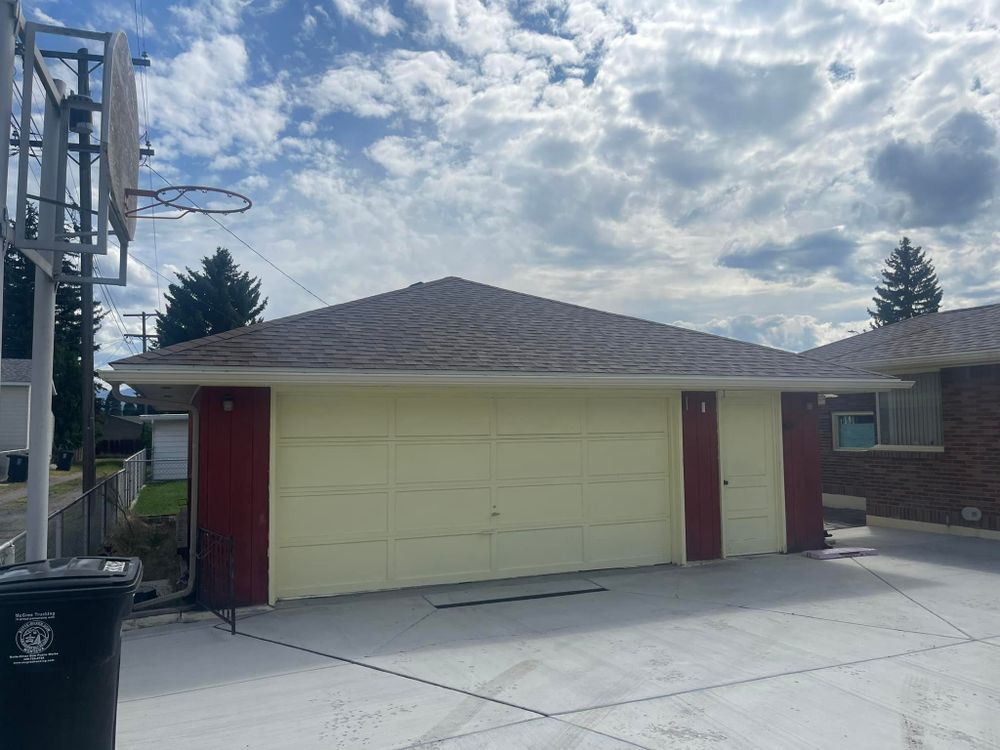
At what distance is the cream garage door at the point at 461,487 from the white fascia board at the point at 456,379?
0.52 metres

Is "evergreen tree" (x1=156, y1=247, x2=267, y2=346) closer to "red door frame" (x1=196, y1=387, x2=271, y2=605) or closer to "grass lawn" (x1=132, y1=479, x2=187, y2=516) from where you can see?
"grass lawn" (x1=132, y1=479, x2=187, y2=516)

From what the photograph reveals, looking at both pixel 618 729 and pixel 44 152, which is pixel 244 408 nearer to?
pixel 44 152

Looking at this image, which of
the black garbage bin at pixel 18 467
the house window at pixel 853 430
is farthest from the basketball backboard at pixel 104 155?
the house window at pixel 853 430

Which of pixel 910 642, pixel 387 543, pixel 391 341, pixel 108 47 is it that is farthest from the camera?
pixel 391 341

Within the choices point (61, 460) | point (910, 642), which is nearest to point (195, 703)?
point (61, 460)

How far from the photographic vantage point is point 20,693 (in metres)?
3.26

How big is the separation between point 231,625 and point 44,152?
4169 millimetres

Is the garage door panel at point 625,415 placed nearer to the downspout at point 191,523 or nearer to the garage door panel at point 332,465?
the garage door panel at point 332,465

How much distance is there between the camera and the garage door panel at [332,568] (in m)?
7.67

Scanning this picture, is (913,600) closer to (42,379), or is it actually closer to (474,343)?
(474,343)

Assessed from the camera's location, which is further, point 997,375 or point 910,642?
point 997,375

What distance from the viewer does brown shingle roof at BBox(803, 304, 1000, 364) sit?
11.7m

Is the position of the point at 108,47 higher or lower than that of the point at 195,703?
higher

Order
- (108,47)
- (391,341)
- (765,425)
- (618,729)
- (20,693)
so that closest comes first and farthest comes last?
(20,693), (618,729), (108,47), (391,341), (765,425)
